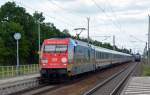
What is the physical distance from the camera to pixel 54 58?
35.0 m

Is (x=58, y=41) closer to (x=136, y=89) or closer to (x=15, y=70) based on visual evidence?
(x=136, y=89)

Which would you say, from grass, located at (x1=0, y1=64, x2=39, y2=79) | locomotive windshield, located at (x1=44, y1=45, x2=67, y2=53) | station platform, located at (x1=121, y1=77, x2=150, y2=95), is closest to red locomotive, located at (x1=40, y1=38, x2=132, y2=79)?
locomotive windshield, located at (x1=44, y1=45, x2=67, y2=53)

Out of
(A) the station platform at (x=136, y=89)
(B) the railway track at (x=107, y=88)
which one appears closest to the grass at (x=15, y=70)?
(B) the railway track at (x=107, y=88)

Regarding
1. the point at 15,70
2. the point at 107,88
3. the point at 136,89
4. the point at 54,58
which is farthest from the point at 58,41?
the point at 15,70

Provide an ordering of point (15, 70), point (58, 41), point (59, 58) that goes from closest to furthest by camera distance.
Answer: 1. point (59, 58)
2. point (58, 41)
3. point (15, 70)

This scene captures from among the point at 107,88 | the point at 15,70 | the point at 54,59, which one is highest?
the point at 54,59

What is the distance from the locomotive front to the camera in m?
34.7

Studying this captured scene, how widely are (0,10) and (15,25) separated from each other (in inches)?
487

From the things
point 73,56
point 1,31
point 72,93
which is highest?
point 1,31

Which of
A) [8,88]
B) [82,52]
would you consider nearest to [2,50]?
[82,52]

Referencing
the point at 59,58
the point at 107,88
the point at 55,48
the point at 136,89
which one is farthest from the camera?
the point at 55,48

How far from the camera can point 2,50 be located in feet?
270

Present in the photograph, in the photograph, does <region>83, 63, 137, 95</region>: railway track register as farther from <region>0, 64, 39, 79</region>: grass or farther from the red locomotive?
<region>0, 64, 39, 79</region>: grass

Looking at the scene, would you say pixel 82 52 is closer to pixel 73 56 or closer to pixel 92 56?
pixel 73 56
